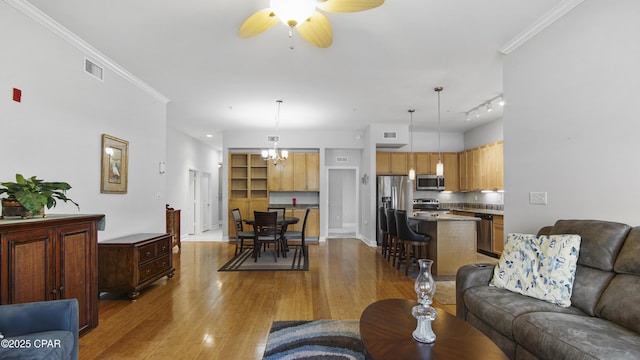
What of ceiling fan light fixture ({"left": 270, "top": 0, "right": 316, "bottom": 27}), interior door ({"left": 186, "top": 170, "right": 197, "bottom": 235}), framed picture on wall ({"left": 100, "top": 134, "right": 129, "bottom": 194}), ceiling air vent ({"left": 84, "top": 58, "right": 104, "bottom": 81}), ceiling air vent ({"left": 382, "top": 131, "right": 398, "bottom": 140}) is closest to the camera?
ceiling fan light fixture ({"left": 270, "top": 0, "right": 316, "bottom": 27})

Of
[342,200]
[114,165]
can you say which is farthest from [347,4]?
[342,200]

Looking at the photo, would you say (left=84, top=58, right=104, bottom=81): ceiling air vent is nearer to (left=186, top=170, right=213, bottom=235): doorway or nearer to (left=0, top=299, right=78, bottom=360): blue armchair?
(left=0, top=299, right=78, bottom=360): blue armchair

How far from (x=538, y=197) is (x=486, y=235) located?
3378 mm

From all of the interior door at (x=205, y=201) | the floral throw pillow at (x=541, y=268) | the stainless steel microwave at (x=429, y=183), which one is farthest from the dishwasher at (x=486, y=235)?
the interior door at (x=205, y=201)

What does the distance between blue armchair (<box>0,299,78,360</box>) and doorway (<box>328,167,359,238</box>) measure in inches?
304

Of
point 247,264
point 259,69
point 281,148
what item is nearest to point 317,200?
point 281,148

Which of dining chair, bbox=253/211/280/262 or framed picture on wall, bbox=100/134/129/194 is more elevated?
framed picture on wall, bbox=100/134/129/194

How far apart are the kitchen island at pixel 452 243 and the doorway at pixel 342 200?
4.75 m

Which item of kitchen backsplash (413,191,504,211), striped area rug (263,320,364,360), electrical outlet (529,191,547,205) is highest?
electrical outlet (529,191,547,205)

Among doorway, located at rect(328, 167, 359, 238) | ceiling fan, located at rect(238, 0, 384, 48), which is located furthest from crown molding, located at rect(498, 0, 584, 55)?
doorway, located at rect(328, 167, 359, 238)

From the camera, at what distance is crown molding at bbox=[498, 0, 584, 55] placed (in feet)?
8.39

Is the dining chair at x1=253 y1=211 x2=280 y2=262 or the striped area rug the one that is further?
the dining chair at x1=253 y1=211 x2=280 y2=262

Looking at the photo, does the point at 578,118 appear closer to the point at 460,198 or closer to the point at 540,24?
the point at 540,24

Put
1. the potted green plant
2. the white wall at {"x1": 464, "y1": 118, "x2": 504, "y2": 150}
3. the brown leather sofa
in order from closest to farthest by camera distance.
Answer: the brown leather sofa → the potted green plant → the white wall at {"x1": 464, "y1": 118, "x2": 504, "y2": 150}
